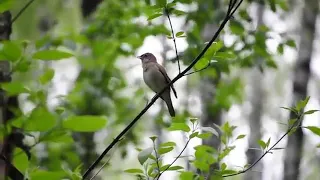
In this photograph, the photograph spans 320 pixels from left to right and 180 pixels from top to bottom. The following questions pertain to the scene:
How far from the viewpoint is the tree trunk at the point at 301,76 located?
4137 millimetres

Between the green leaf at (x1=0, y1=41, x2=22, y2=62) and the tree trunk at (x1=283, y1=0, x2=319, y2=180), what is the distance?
3.24 meters

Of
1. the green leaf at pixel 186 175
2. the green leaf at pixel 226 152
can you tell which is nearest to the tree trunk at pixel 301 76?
the green leaf at pixel 226 152

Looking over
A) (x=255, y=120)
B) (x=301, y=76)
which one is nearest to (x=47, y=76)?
(x=301, y=76)

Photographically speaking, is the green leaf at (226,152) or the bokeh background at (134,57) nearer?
the green leaf at (226,152)

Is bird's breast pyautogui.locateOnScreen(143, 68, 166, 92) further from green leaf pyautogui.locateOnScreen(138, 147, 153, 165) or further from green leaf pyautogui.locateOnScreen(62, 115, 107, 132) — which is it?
green leaf pyautogui.locateOnScreen(62, 115, 107, 132)

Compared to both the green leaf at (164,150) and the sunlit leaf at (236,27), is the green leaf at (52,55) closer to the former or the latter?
the green leaf at (164,150)

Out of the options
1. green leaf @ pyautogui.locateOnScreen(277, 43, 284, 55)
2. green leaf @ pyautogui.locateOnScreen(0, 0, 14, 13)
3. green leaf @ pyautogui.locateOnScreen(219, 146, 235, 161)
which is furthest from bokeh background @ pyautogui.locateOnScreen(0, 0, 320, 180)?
green leaf @ pyautogui.locateOnScreen(0, 0, 14, 13)

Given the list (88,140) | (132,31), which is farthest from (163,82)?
(88,140)

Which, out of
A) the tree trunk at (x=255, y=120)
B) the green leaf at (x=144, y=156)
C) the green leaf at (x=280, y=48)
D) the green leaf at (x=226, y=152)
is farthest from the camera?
the tree trunk at (x=255, y=120)

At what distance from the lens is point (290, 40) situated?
3926 mm

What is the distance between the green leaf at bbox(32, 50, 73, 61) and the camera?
977mm

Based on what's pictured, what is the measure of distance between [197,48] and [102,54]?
1353 millimetres

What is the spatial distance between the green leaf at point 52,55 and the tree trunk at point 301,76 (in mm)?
3226

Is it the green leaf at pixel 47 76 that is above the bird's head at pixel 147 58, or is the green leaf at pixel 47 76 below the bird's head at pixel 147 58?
below
